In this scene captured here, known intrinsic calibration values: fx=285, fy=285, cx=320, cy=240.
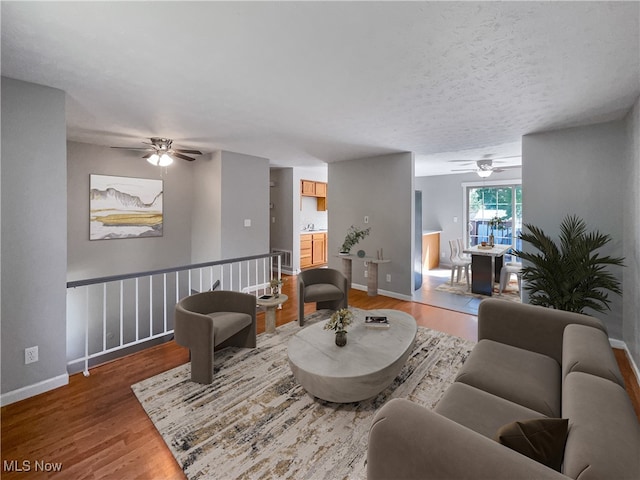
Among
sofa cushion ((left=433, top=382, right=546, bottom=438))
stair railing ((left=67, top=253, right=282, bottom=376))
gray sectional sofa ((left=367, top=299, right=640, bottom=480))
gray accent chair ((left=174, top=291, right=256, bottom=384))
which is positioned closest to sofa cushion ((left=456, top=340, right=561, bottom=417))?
gray sectional sofa ((left=367, top=299, right=640, bottom=480))

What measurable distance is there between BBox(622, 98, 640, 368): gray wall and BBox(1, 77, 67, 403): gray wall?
5.20m

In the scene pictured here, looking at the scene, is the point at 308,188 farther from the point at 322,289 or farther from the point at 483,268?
the point at 483,268

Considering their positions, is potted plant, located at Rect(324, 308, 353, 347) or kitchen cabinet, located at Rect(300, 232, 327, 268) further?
kitchen cabinet, located at Rect(300, 232, 327, 268)

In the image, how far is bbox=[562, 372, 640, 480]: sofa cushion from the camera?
870mm

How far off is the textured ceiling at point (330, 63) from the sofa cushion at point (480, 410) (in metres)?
2.09

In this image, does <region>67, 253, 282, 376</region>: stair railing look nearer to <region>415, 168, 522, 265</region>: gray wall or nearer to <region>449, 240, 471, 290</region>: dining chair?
<region>449, 240, 471, 290</region>: dining chair

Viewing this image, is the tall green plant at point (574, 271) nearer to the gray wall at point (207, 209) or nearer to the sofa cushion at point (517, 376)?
the sofa cushion at point (517, 376)

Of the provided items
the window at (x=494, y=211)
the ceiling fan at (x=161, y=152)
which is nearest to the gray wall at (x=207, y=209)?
the ceiling fan at (x=161, y=152)

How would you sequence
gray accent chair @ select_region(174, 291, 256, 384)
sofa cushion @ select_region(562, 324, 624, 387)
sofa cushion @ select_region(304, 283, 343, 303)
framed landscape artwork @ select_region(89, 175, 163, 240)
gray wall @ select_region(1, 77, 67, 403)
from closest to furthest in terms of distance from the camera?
sofa cushion @ select_region(562, 324, 624, 387) → gray wall @ select_region(1, 77, 67, 403) → gray accent chair @ select_region(174, 291, 256, 384) → sofa cushion @ select_region(304, 283, 343, 303) → framed landscape artwork @ select_region(89, 175, 163, 240)

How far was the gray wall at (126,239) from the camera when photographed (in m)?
4.51

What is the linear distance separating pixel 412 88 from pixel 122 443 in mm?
3456

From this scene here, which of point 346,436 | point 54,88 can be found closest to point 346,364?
point 346,436

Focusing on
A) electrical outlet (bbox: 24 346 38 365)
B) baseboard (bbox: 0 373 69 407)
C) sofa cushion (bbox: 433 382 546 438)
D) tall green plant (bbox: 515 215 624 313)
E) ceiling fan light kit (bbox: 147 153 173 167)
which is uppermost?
ceiling fan light kit (bbox: 147 153 173 167)

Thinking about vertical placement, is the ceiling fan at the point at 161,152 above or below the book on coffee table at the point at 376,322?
above
